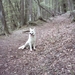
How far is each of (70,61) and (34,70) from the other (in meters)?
1.52

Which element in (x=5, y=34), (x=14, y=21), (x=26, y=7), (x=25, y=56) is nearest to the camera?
(x=25, y=56)

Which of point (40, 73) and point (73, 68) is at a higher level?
point (73, 68)

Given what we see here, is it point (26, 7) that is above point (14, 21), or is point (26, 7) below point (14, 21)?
above

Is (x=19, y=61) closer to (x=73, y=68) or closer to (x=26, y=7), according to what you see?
(x=73, y=68)

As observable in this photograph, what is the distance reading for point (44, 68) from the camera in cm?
507

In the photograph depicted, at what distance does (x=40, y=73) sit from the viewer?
4.84 meters

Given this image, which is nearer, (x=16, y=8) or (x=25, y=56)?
(x=25, y=56)

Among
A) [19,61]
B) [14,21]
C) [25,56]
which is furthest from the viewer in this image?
[14,21]

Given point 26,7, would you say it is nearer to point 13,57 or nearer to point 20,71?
point 13,57

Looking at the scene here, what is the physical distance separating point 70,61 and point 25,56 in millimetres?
2508

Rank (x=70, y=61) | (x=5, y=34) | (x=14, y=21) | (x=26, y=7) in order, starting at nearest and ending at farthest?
(x=70, y=61) → (x=5, y=34) → (x=26, y=7) → (x=14, y=21)

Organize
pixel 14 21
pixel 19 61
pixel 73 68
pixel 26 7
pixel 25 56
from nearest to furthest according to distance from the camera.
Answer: pixel 73 68, pixel 19 61, pixel 25 56, pixel 26 7, pixel 14 21

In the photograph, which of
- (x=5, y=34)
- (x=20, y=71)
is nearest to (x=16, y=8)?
(x=5, y=34)

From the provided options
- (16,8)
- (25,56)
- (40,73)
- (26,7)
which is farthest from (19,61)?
(16,8)
